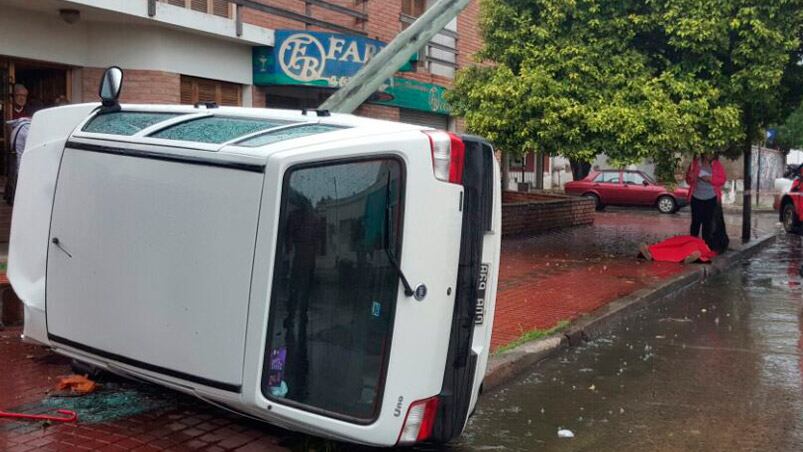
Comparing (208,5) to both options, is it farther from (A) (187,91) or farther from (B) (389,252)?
(B) (389,252)

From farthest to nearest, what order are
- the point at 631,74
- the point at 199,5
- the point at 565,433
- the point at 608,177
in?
the point at 608,177 → the point at 199,5 → the point at 631,74 → the point at 565,433

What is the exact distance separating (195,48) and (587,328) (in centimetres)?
817

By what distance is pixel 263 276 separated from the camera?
3.78m

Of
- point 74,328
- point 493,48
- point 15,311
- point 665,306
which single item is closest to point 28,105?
point 15,311

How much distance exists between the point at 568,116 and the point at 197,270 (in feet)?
29.4

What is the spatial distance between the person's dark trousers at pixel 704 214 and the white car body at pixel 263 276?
1061cm

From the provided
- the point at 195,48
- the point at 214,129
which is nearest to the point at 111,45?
the point at 195,48

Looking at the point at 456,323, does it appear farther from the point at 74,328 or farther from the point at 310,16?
the point at 310,16

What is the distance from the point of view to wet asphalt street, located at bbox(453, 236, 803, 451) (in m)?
5.23

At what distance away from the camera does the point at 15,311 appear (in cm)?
698

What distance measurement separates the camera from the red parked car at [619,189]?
84.9 feet

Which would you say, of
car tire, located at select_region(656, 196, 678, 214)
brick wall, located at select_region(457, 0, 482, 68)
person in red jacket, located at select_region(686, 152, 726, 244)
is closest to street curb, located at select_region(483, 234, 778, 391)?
person in red jacket, located at select_region(686, 152, 726, 244)

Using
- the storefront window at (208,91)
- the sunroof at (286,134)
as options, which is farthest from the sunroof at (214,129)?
the storefront window at (208,91)

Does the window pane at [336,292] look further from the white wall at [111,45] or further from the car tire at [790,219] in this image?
the car tire at [790,219]
